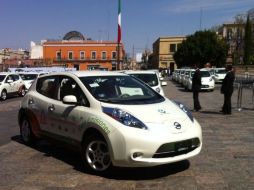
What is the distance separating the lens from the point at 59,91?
25.4ft

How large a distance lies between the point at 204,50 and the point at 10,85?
2201 inches

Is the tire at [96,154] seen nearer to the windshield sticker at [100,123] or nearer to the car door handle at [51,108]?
the windshield sticker at [100,123]

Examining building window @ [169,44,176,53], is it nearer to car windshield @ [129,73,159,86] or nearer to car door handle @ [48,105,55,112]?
car windshield @ [129,73,159,86]

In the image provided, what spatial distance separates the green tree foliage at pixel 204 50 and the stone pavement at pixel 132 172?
67939mm

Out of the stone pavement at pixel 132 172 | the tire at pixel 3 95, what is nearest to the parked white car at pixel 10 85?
the tire at pixel 3 95

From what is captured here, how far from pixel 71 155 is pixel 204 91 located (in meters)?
22.7

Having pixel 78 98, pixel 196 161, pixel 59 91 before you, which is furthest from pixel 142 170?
pixel 59 91

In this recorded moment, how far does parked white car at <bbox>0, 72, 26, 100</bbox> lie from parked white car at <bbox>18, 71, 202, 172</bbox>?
56.2ft

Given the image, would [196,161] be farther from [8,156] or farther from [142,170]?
[8,156]

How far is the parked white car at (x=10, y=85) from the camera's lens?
24.5 metres

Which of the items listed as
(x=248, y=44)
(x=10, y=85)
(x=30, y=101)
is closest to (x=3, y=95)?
(x=10, y=85)

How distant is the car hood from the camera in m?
6.09

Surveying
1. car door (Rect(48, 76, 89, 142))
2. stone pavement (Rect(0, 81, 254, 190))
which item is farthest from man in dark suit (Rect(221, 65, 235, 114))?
car door (Rect(48, 76, 89, 142))

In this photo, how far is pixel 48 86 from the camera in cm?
820
